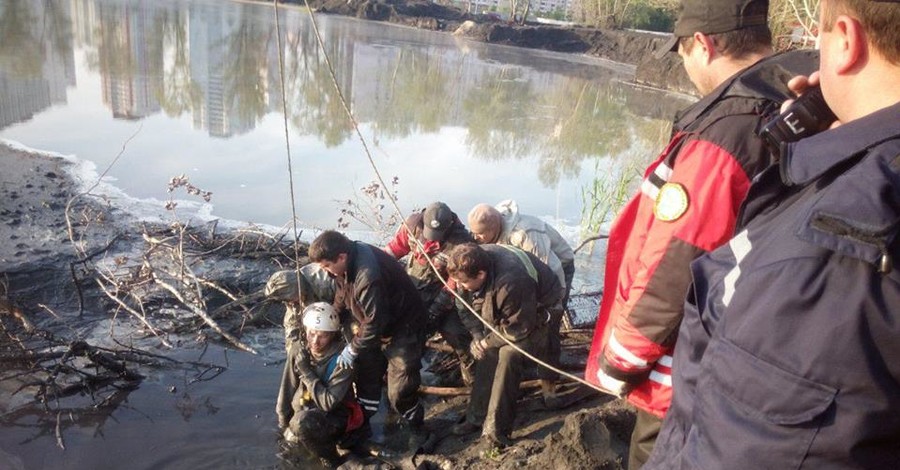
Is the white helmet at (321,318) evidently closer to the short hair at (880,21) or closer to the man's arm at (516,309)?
the man's arm at (516,309)

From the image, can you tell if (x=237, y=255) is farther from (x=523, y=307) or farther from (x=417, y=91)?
(x=417, y=91)

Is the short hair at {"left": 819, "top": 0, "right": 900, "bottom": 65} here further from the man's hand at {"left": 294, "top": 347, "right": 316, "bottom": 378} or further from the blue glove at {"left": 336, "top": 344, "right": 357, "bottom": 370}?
the man's hand at {"left": 294, "top": 347, "right": 316, "bottom": 378}

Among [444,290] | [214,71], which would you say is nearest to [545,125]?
[214,71]

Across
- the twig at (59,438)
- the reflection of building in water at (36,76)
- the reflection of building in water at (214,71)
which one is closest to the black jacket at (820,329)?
the twig at (59,438)

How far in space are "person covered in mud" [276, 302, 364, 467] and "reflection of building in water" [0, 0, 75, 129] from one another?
950cm

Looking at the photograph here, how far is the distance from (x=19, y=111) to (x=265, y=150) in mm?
A: 4963

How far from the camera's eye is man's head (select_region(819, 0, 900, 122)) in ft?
3.26

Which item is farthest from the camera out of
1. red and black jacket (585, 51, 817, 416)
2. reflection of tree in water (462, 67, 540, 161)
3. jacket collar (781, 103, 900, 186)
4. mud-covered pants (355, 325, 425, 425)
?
reflection of tree in water (462, 67, 540, 161)

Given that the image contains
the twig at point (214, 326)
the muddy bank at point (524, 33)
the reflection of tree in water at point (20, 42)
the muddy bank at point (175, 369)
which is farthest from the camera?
the muddy bank at point (524, 33)

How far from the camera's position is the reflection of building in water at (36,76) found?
1156cm

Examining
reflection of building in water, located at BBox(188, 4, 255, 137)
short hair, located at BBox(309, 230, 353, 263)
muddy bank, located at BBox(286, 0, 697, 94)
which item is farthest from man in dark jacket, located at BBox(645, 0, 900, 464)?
muddy bank, located at BBox(286, 0, 697, 94)

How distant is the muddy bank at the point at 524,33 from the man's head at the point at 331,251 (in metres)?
25.9

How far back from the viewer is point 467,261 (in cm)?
404

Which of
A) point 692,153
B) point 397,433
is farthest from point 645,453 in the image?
point 397,433
